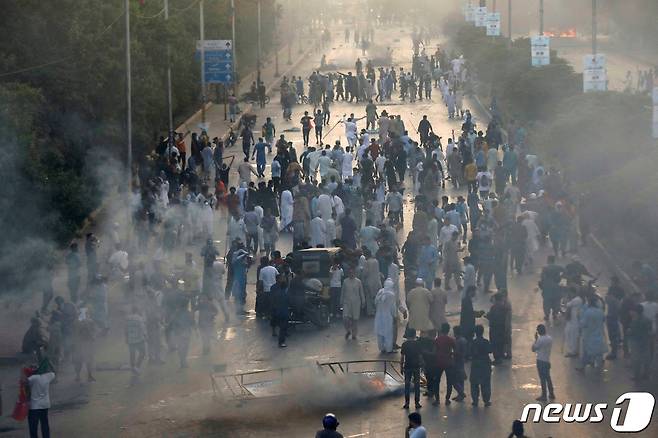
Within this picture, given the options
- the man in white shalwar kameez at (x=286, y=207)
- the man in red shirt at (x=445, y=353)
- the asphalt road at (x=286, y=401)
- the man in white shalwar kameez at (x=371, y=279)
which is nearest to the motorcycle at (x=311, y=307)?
the asphalt road at (x=286, y=401)

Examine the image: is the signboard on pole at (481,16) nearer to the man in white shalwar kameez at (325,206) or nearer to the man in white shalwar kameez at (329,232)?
the man in white shalwar kameez at (325,206)

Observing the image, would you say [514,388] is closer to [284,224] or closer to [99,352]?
[99,352]

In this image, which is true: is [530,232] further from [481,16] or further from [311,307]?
[481,16]

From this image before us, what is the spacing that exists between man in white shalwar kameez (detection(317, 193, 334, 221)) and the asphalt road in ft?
18.7

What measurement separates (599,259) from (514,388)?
903 cm

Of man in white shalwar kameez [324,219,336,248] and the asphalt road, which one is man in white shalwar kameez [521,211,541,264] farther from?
man in white shalwar kameez [324,219,336,248]

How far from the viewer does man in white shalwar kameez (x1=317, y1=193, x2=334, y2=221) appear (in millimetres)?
30812

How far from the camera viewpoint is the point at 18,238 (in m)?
28.5

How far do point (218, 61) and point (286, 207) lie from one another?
59.1ft

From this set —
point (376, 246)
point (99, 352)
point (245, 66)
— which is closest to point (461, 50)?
point (245, 66)

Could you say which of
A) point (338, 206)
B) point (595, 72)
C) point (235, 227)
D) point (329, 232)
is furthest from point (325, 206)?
point (595, 72)

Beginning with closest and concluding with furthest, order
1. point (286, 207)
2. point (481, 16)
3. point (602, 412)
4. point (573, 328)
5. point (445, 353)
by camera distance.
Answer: point (602, 412)
point (445, 353)
point (573, 328)
point (286, 207)
point (481, 16)

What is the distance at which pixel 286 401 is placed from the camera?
20359 millimetres

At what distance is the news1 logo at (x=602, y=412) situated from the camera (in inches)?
744
